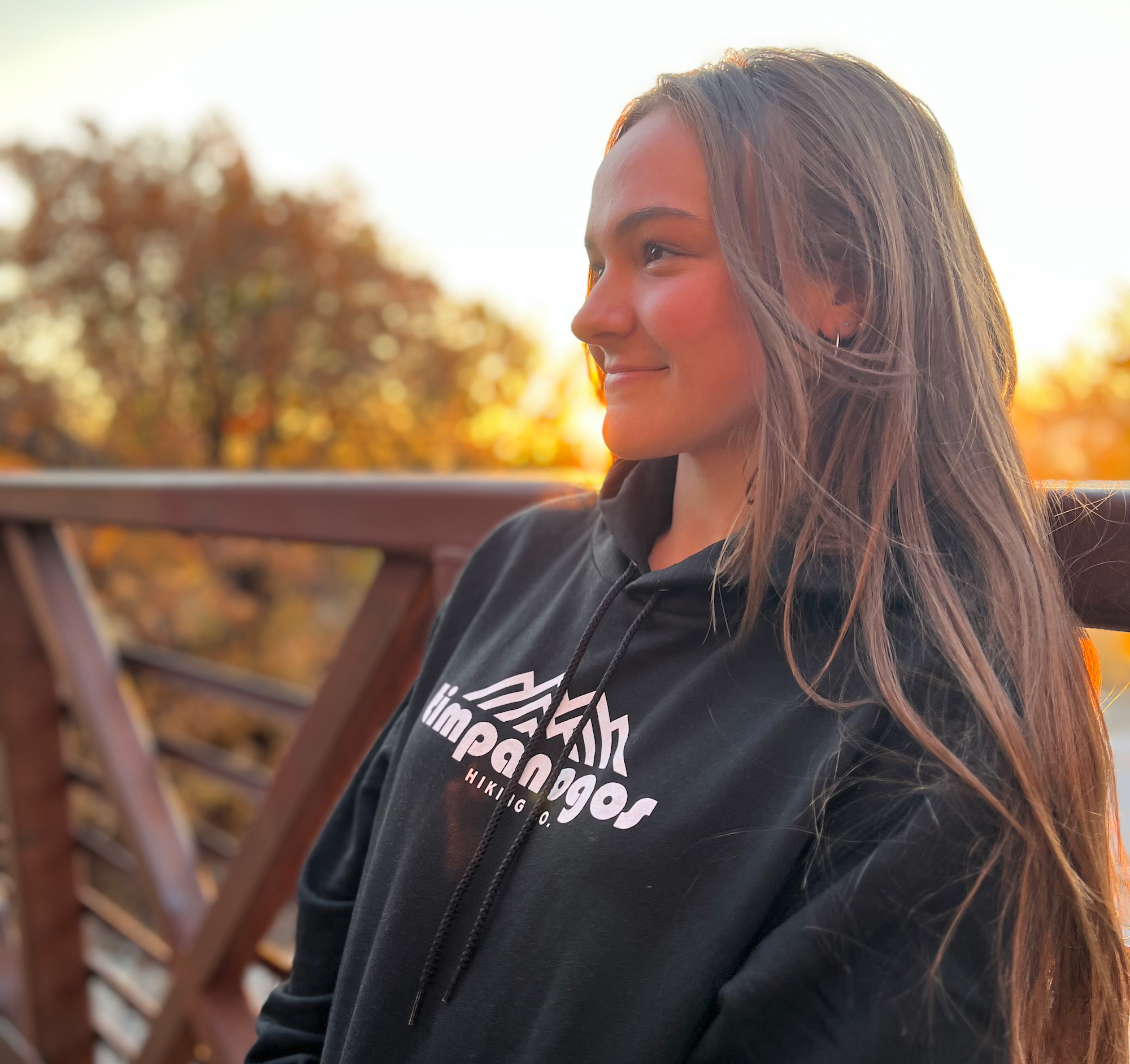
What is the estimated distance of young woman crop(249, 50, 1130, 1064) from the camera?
74 centimetres

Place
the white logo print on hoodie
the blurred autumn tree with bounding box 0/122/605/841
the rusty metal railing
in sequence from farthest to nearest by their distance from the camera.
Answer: the blurred autumn tree with bounding box 0/122/605/841 → the rusty metal railing → the white logo print on hoodie

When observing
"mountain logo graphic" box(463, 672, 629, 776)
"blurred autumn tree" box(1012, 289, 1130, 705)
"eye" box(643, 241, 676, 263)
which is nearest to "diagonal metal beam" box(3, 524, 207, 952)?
"mountain logo graphic" box(463, 672, 629, 776)

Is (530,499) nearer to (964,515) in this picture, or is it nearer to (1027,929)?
(964,515)

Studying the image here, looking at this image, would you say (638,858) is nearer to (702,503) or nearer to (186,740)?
(702,503)

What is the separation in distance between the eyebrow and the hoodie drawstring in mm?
401

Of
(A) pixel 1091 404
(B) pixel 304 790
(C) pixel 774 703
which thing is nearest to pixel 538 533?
(C) pixel 774 703

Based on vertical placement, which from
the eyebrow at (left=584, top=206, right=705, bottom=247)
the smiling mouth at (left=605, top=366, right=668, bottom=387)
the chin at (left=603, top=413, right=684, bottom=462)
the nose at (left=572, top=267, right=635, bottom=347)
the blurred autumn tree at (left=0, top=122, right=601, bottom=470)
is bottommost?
the chin at (left=603, top=413, right=684, bottom=462)

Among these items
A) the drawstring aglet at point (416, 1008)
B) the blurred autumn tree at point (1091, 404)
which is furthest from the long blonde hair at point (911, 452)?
the blurred autumn tree at point (1091, 404)

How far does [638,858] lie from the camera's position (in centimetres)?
86

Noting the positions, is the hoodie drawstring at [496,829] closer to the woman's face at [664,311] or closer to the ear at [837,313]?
the woman's face at [664,311]

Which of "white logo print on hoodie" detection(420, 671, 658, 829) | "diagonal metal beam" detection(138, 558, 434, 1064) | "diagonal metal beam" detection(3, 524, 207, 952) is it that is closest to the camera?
"white logo print on hoodie" detection(420, 671, 658, 829)

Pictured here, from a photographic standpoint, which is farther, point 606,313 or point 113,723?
point 113,723

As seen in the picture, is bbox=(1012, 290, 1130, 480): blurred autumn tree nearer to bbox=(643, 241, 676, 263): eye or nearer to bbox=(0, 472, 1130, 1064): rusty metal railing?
bbox=(0, 472, 1130, 1064): rusty metal railing

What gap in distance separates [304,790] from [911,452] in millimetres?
1258
